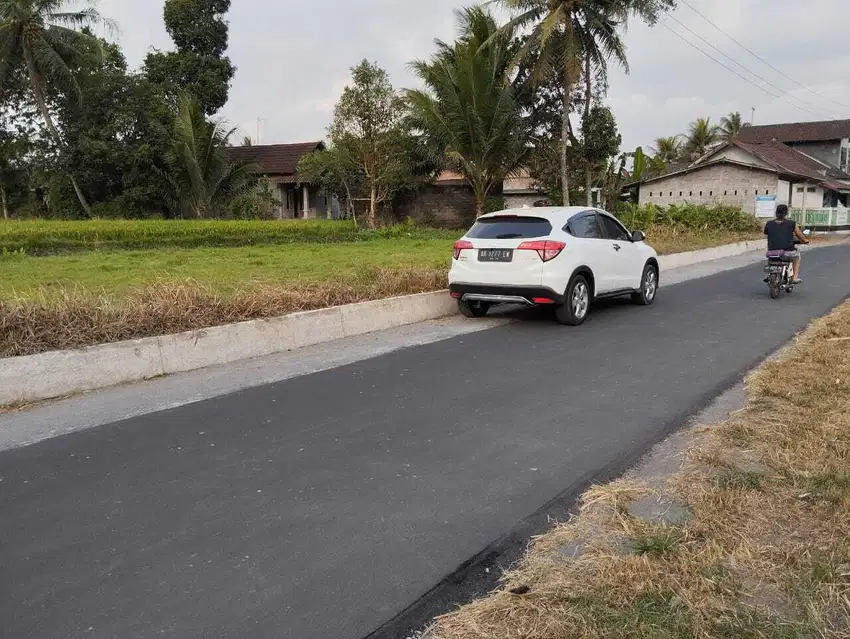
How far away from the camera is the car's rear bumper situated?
9.42m

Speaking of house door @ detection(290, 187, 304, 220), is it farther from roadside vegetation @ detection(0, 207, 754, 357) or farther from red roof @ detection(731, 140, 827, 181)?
red roof @ detection(731, 140, 827, 181)

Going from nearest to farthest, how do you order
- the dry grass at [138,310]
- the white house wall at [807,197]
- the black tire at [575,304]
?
1. the dry grass at [138,310]
2. the black tire at [575,304]
3. the white house wall at [807,197]

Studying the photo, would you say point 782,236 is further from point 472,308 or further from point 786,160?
point 786,160

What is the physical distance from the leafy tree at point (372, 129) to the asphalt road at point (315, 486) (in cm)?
2454

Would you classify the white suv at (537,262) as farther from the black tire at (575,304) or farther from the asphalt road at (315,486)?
the asphalt road at (315,486)

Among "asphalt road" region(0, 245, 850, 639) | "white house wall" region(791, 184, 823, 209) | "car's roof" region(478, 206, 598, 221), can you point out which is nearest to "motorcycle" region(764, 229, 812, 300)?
"car's roof" region(478, 206, 598, 221)

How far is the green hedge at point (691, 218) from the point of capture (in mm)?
28264

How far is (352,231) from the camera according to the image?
90.3 feet

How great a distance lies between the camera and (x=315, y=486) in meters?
4.27

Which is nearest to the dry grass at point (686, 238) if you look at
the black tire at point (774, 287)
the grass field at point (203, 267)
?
the black tire at point (774, 287)

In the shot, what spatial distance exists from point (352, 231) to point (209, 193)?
28.6 ft

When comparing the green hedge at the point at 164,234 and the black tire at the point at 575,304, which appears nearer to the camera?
the black tire at the point at 575,304

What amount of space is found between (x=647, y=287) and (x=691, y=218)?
1923cm

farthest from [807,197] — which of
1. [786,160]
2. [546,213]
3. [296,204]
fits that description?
[546,213]
